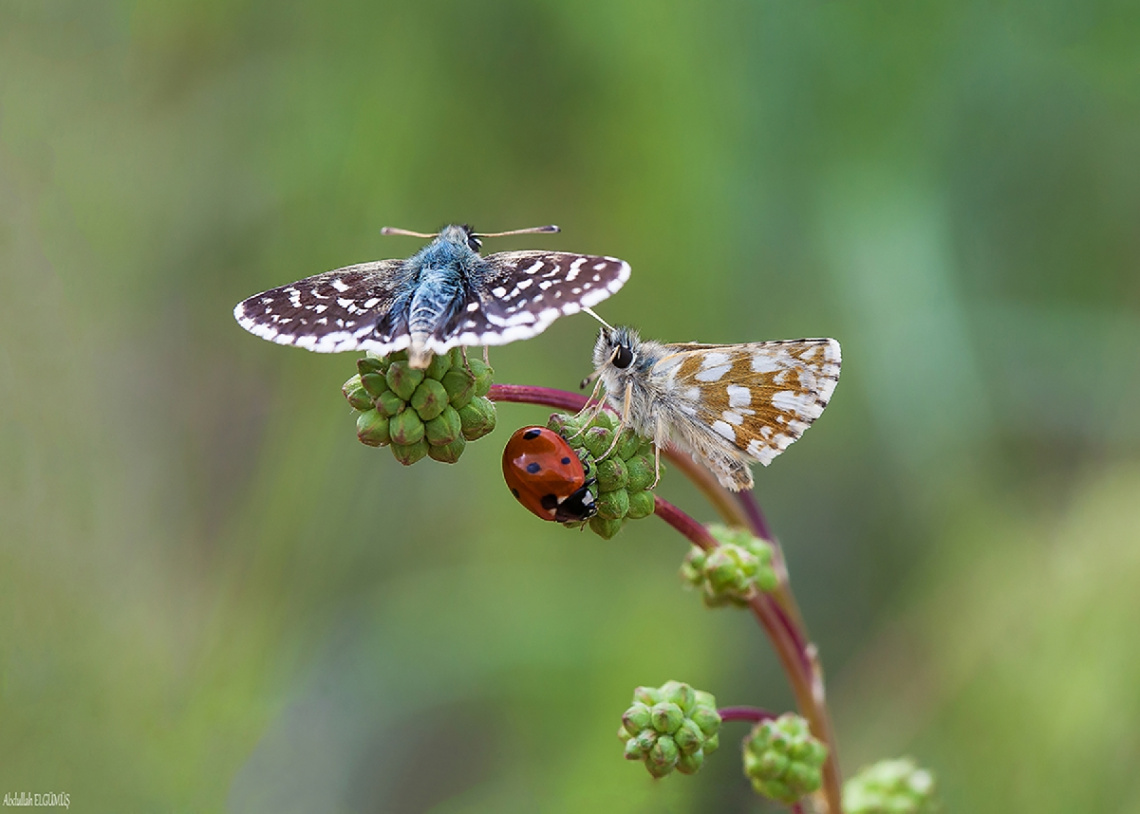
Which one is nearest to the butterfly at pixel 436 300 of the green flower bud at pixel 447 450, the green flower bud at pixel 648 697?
the green flower bud at pixel 447 450

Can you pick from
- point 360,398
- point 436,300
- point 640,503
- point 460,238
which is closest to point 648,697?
point 640,503

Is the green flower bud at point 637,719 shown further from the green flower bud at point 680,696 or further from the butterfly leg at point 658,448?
the butterfly leg at point 658,448

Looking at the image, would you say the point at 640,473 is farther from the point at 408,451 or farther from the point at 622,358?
the point at 408,451

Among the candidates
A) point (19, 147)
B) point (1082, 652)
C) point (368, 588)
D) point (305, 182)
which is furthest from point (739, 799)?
point (19, 147)

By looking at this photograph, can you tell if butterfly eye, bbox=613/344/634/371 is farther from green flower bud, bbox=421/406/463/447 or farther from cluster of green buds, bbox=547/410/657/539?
green flower bud, bbox=421/406/463/447

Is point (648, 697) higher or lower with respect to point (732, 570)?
lower

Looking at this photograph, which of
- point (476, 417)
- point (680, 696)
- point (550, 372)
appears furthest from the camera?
point (550, 372)
